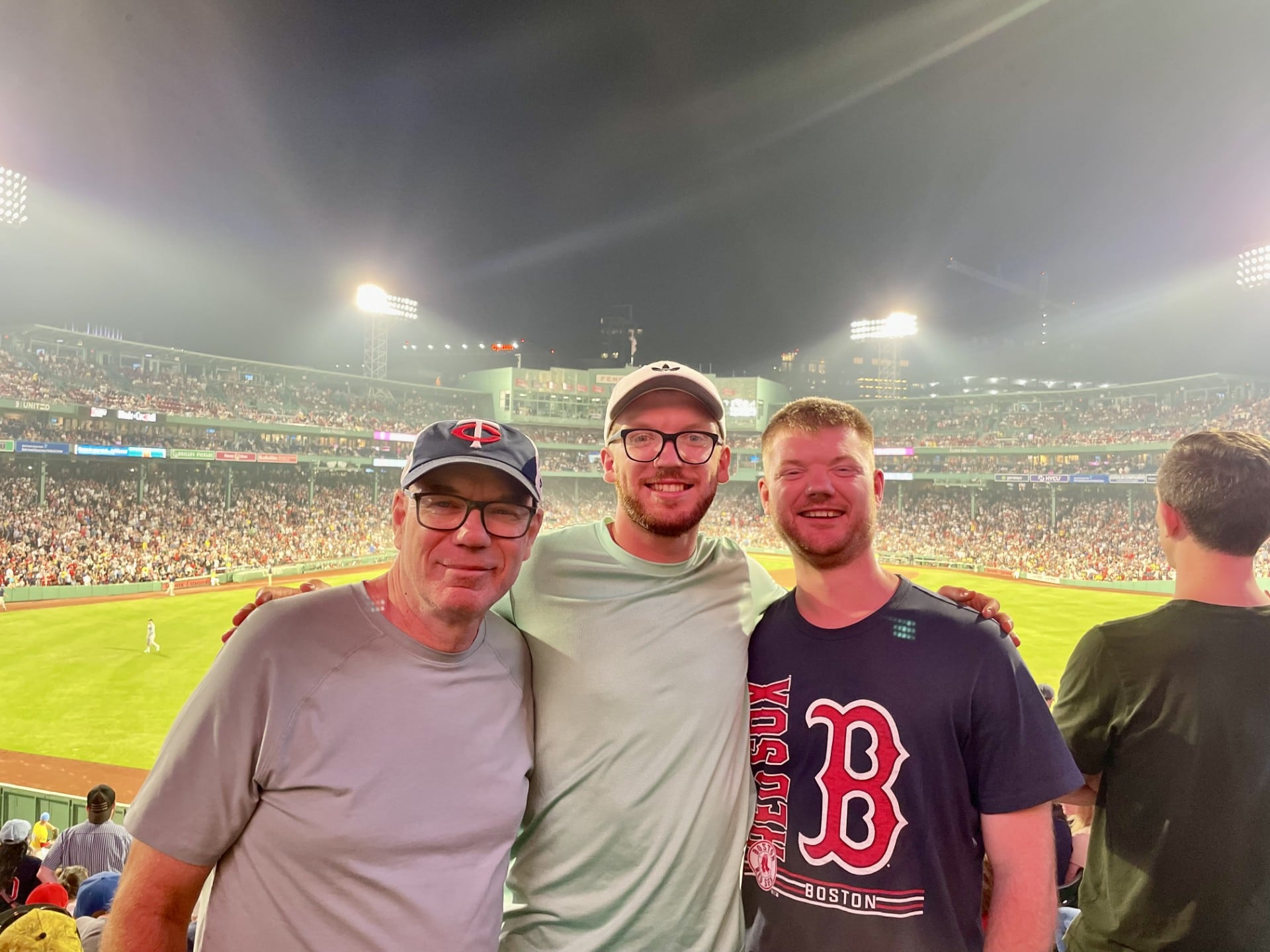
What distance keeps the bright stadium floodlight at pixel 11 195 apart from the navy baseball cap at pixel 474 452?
4910cm

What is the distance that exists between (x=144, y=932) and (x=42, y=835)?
374 inches

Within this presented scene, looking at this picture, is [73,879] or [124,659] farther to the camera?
[124,659]

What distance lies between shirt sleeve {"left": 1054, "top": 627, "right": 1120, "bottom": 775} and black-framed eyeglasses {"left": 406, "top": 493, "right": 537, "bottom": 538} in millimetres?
2311

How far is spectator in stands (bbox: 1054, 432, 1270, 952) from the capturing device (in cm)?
250

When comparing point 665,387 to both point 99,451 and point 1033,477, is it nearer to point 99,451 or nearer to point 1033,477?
point 99,451

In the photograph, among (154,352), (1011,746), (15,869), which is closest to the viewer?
(1011,746)

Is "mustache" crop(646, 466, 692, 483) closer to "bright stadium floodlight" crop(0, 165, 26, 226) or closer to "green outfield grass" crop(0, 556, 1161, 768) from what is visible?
"green outfield grass" crop(0, 556, 1161, 768)

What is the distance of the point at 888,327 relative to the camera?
6256cm

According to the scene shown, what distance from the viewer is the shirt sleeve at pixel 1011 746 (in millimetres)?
2373

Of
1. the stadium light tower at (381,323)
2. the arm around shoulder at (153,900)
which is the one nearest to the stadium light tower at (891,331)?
the stadium light tower at (381,323)

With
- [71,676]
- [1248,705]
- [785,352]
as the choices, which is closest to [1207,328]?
[785,352]

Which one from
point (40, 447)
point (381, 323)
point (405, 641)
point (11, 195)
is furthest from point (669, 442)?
point (381, 323)

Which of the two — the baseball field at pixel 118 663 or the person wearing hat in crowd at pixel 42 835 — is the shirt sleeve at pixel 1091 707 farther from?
the baseball field at pixel 118 663

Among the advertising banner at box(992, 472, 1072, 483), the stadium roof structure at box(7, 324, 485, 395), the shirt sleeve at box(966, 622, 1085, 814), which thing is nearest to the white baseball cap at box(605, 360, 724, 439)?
the shirt sleeve at box(966, 622, 1085, 814)
